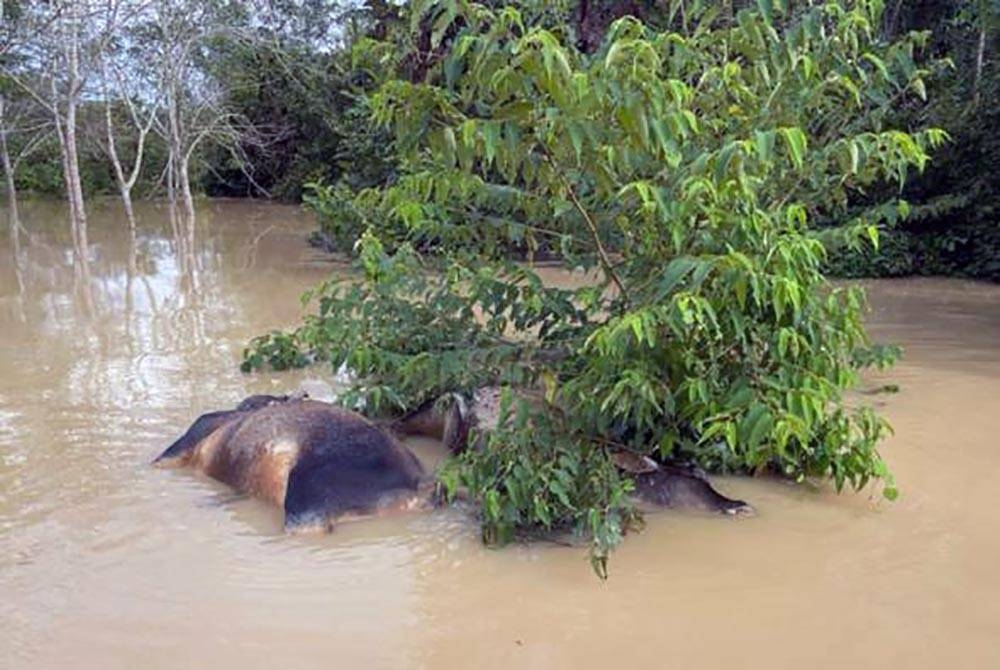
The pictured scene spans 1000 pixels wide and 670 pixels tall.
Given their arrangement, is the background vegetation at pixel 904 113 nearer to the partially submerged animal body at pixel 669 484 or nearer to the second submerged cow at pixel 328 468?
the second submerged cow at pixel 328 468

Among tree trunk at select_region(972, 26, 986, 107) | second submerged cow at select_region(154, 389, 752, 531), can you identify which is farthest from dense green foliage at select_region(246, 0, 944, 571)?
tree trunk at select_region(972, 26, 986, 107)

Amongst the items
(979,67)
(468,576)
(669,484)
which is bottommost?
(468,576)

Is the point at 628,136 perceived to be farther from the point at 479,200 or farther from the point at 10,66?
the point at 10,66

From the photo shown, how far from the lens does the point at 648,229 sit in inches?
160

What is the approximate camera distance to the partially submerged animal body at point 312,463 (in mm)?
4219

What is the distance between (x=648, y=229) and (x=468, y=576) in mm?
1590

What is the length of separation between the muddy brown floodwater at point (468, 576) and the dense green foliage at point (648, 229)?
273 millimetres

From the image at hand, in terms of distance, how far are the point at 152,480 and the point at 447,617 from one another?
2.04 meters

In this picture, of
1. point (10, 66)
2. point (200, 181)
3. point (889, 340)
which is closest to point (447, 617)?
point (889, 340)

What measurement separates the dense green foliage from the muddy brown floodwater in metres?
0.27

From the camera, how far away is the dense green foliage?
3.28 meters

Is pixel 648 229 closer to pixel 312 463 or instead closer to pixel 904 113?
pixel 312 463

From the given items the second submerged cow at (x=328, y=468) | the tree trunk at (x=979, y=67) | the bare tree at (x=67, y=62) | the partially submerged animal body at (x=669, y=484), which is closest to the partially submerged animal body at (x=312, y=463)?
the second submerged cow at (x=328, y=468)

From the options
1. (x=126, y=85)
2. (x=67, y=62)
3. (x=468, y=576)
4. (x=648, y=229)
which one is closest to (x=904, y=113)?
(x=648, y=229)
